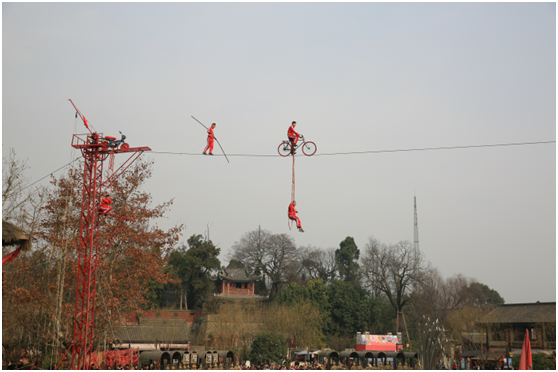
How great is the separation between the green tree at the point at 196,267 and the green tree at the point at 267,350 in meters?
21.2

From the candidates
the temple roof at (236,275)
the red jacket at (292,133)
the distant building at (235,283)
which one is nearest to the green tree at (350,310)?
the distant building at (235,283)

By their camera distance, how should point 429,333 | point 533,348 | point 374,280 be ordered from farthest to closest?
point 374,280
point 533,348
point 429,333

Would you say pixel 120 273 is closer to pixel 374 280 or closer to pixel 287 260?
pixel 374 280

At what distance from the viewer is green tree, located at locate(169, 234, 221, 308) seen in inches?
1805

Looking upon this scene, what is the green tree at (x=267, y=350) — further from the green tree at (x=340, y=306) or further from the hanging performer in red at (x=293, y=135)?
the hanging performer in red at (x=293, y=135)

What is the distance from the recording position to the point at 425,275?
45.9 meters

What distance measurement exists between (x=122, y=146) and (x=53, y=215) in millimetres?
5954

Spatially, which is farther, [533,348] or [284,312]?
[284,312]

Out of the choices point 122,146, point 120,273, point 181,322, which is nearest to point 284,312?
point 181,322

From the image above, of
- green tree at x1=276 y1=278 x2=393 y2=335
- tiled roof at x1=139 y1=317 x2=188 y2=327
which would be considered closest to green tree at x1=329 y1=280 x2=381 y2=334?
green tree at x1=276 y1=278 x2=393 y2=335

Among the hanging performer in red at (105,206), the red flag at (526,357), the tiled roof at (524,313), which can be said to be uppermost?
the hanging performer in red at (105,206)

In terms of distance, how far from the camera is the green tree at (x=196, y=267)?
150 ft

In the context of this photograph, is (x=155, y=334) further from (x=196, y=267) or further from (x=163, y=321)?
(x=196, y=267)

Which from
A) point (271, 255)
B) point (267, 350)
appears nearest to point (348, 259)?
point (271, 255)
